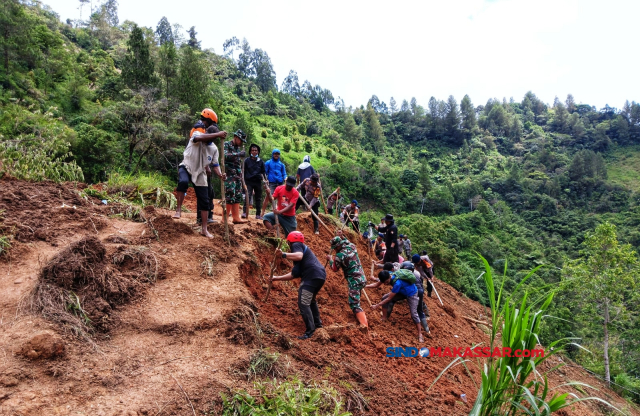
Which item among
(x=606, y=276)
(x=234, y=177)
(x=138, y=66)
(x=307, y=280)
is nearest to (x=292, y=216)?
(x=234, y=177)

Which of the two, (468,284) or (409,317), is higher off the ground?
(409,317)

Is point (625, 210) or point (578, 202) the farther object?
point (578, 202)

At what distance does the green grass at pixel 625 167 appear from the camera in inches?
2427

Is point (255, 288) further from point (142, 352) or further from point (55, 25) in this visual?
point (55, 25)

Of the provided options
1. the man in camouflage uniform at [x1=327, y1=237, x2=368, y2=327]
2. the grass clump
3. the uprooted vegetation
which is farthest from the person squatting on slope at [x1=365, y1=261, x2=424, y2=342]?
the uprooted vegetation

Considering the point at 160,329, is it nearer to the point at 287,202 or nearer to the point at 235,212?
the point at 235,212

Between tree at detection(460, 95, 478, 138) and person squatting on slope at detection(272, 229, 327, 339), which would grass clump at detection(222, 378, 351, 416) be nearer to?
person squatting on slope at detection(272, 229, 327, 339)

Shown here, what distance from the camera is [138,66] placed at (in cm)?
1927

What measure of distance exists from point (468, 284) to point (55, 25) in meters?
49.0

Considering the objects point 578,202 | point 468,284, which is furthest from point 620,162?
point 468,284

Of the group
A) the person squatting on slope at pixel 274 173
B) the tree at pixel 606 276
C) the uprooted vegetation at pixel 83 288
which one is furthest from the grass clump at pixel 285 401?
the tree at pixel 606 276

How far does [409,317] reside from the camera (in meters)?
7.04

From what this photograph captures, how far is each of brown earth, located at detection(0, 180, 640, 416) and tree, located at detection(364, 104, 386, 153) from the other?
5945cm

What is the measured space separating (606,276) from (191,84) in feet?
69.4
